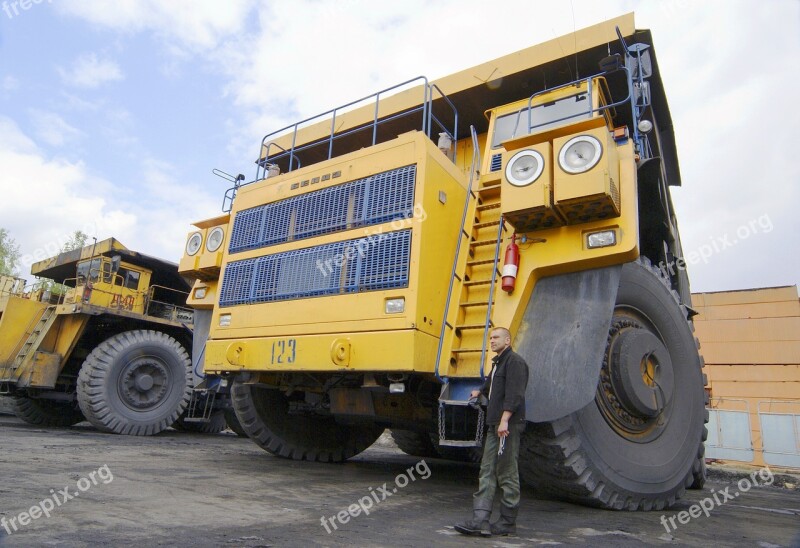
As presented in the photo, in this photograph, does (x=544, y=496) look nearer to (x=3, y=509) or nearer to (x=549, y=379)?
(x=549, y=379)

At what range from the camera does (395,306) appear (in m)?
4.27

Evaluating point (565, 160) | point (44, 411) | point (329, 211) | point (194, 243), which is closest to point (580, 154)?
point (565, 160)

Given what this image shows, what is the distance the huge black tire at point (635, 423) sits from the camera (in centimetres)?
394

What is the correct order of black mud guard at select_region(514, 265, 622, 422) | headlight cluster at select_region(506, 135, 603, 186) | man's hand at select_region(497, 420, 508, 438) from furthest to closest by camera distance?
headlight cluster at select_region(506, 135, 603, 186) → black mud guard at select_region(514, 265, 622, 422) → man's hand at select_region(497, 420, 508, 438)

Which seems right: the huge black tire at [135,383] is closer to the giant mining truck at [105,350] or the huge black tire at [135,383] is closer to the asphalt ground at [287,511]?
the giant mining truck at [105,350]

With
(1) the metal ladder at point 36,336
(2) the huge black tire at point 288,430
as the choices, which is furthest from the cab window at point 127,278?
(2) the huge black tire at point 288,430

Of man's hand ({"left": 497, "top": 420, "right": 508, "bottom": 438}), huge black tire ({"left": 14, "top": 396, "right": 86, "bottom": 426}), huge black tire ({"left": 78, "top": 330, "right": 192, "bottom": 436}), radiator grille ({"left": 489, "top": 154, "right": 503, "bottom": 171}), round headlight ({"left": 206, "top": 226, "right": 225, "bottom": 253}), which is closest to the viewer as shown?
man's hand ({"left": 497, "top": 420, "right": 508, "bottom": 438})

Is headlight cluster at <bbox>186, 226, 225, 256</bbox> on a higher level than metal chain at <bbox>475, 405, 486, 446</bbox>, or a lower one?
higher

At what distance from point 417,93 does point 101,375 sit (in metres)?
7.26

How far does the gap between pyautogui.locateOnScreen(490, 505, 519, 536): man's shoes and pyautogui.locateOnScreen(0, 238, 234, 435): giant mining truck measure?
A: 8349 millimetres

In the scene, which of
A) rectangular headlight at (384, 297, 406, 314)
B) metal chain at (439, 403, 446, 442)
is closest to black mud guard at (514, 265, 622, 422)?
metal chain at (439, 403, 446, 442)

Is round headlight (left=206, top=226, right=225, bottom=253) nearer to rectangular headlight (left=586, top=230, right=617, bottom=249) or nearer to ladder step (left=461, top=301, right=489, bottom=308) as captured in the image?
ladder step (left=461, top=301, right=489, bottom=308)

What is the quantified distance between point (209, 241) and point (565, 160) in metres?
3.90

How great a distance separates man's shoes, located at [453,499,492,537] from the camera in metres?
3.18
